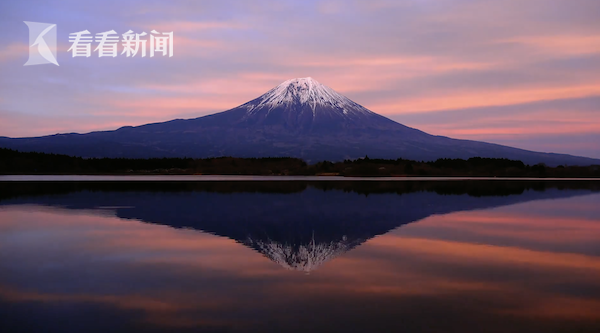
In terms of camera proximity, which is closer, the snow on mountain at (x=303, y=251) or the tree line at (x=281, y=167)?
the snow on mountain at (x=303, y=251)

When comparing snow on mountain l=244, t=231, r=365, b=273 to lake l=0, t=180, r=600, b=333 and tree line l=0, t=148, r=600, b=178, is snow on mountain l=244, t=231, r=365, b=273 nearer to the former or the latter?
lake l=0, t=180, r=600, b=333

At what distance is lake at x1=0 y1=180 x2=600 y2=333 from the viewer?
10211 mm

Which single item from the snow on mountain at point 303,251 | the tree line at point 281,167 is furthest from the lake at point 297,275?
the tree line at point 281,167

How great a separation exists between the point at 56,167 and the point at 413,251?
6284 inches

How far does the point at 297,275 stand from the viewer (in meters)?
14.3

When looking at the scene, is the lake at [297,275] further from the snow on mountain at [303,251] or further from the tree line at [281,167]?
the tree line at [281,167]

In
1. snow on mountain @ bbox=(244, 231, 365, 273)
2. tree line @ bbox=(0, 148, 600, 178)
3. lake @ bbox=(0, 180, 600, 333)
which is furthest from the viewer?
tree line @ bbox=(0, 148, 600, 178)

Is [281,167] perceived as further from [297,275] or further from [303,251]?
[297,275]

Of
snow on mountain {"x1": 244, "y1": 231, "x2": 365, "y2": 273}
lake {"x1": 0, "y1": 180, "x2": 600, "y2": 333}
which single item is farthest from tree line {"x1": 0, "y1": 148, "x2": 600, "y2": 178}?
snow on mountain {"x1": 244, "y1": 231, "x2": 365, "y2": 273}

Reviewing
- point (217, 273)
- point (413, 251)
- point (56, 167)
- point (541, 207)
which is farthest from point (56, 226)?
point (56, 167)

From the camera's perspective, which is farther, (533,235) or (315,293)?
(533,235)

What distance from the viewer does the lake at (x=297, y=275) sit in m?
10.2

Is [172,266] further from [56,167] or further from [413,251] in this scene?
[56,167]

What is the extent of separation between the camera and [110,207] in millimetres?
35000
